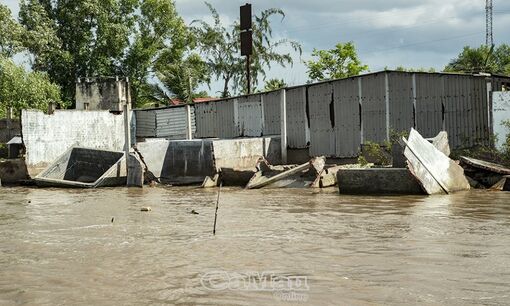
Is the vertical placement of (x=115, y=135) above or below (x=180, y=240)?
above

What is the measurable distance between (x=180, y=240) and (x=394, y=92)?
11153mm

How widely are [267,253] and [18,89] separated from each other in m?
24.6

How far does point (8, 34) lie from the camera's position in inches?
1129

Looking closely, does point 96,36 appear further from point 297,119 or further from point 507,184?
point 507,184

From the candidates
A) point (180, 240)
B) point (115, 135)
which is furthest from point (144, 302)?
point (115, 135)

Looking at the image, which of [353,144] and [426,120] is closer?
[426,120]

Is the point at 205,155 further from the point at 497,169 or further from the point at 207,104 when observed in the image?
the point at 497,169

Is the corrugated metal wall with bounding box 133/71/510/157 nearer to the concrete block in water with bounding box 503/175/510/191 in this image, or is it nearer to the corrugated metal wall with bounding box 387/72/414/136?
the corrugated metal wall with bounding box 387/72/414/136

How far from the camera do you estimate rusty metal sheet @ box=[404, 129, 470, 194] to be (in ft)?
39.4

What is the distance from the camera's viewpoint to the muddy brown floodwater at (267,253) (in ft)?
16.3

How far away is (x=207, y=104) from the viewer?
22.4 metres

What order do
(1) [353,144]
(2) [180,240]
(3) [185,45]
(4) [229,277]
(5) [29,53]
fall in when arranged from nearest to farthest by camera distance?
(4) [229,277] < (2) [180,240] < (1) [353,144] < (5) [29,53] < (3) [185,45]

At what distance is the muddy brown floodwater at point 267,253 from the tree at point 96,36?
73.3 feet

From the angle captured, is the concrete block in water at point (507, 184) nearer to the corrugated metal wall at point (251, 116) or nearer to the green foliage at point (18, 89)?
the corrugated metal wall at point (251, 116)
